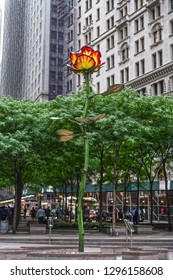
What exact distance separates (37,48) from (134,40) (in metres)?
54.5

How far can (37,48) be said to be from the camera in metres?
107

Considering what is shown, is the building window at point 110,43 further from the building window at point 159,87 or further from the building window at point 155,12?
the building window at point 159,87

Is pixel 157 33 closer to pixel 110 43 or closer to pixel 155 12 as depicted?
pixel 155 12

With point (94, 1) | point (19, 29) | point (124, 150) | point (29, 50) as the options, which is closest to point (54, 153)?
point (124, 150)

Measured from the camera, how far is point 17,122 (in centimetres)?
2653

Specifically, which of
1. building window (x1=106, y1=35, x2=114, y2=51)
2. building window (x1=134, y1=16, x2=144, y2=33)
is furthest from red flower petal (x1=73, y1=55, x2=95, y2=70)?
building window (x1=106, y1=35, x2=114, y2=51)

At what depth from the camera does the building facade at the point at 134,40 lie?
5081cm

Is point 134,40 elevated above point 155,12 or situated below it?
below

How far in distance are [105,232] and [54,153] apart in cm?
630

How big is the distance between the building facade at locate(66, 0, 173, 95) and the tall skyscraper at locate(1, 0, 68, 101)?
1790 centimetres

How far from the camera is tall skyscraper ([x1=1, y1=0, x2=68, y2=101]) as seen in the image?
3851 inches

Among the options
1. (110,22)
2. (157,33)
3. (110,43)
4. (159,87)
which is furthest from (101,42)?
(159,87)

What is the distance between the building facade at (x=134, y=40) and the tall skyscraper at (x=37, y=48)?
17900 millimetres

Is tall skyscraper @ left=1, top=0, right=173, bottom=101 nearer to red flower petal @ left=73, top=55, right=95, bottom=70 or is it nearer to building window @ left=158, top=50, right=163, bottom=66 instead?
building window @ left=158, top=50, right=163, bottom=66
